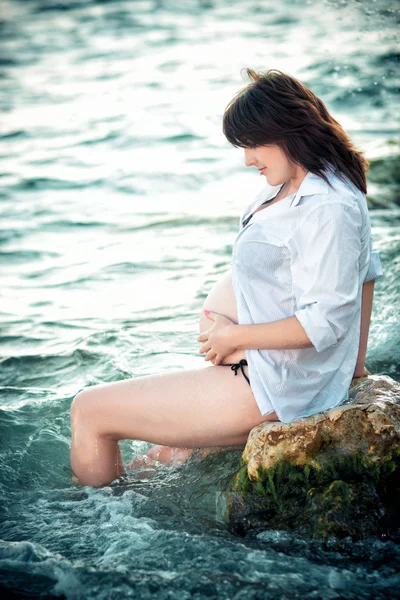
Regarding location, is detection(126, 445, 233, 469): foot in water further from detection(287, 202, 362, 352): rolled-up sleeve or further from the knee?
detection(287, 202, 362, 352): rolled-up sleeve

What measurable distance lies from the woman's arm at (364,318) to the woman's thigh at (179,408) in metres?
0.60

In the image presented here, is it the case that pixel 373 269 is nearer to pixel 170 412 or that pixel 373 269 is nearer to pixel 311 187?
pixel 311 187

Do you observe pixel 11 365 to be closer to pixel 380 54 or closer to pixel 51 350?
pixel 51 350

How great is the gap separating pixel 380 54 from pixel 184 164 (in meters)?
5.95

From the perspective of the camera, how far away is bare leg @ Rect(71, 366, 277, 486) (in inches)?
120

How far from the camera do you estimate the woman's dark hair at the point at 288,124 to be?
2873 mm

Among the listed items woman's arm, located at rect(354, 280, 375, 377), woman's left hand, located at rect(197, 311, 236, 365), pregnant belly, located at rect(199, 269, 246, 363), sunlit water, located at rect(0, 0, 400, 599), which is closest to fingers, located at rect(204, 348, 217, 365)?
woman's left hand, located at rect(197, 311, 236, 365)

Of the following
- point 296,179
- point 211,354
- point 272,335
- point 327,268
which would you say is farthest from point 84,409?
point 296,179

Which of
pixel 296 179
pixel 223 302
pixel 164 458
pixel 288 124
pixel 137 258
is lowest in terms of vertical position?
pixel 137 258

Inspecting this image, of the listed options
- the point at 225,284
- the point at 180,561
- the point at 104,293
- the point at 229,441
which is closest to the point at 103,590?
the point at 180,561

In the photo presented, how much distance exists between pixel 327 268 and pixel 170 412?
902mm

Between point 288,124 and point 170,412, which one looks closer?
point 288,124

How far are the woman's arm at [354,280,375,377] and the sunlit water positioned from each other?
2.37ft

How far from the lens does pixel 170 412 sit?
3.09 m
